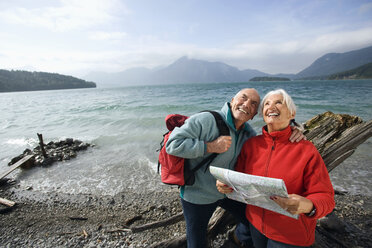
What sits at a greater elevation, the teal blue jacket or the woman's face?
the woman's face

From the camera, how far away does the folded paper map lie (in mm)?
1566

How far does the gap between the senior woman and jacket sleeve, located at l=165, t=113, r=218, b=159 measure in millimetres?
496

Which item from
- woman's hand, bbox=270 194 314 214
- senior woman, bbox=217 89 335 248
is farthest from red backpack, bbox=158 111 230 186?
woman's hand, bbox=270 194 314 214

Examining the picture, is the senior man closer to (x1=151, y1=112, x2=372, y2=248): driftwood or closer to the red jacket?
the red jacket

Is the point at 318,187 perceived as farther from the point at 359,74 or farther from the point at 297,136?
the point at 359,74

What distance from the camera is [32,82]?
5586 inches

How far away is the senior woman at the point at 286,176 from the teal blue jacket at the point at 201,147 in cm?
21

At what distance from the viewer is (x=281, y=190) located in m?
1.53

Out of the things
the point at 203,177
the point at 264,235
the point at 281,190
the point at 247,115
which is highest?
the point at 247,115

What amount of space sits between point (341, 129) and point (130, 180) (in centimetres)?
673

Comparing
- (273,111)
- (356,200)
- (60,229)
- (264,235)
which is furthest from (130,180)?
(356,200)

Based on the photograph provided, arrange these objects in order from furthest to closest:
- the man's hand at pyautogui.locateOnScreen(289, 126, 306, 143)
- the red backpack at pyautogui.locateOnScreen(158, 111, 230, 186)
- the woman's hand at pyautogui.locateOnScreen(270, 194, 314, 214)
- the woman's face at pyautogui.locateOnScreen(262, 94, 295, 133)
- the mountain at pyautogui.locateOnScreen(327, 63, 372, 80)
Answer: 1. the mountain at pyautogui.locateOnScreen(327, 63, 372, 80)
2. the red backpack at pyautogui.locateOnScreen(158, 111, 230, 186)
3. the woman's face at pyautogui.locateOnScreen(262, 94, 295, 133)
4. the man's hand at pyautogui.locateOnScreen(289, 126, 306, 143)
5. the woman's hand at pyautogui.locateOnScreen(270, 194, 314, 214)

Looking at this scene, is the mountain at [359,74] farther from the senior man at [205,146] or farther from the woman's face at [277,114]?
the senior man at [205,146]

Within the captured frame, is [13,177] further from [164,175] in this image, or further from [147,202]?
[164,175]
